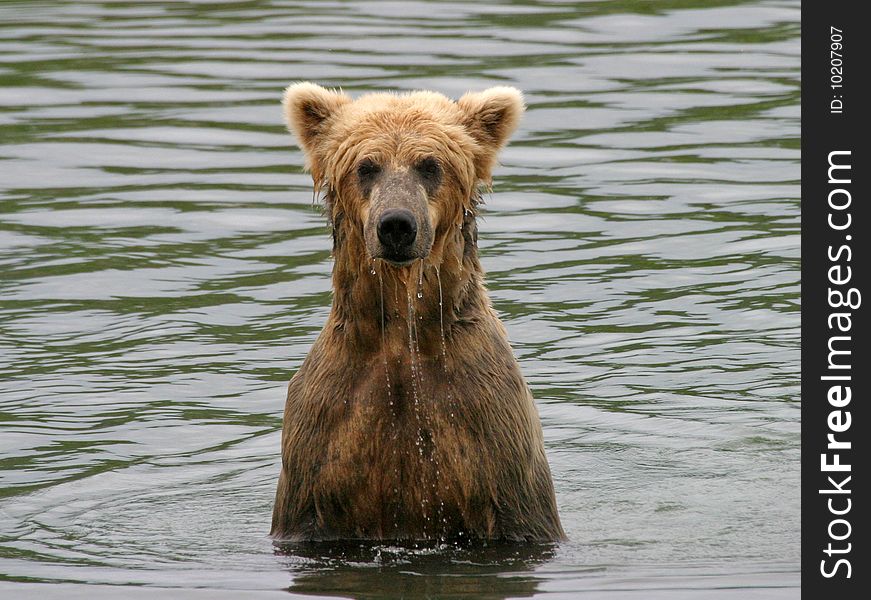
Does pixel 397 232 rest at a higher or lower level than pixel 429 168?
→ lower

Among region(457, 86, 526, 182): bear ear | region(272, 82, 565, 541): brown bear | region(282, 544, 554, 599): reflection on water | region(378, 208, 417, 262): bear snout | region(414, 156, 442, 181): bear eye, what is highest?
region(457, 86, 526, 182): bear ear

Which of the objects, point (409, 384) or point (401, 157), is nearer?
point (401, 157)

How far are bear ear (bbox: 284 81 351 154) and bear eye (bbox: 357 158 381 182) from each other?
1.67 ft

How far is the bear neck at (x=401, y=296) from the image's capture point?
802 cm

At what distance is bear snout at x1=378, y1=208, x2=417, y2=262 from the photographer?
7629 mm

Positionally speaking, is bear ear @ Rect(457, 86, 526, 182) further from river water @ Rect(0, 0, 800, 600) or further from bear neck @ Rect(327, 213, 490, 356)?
river water @ Rect(0, 0, 800, 600)

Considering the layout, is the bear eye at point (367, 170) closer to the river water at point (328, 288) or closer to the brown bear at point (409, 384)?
the brown bear at point (409, 384)

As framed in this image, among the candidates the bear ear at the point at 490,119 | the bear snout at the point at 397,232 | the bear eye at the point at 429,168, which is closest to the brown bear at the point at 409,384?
the bear eye at the point at 429,168

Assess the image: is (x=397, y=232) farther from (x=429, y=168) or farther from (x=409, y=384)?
(x=409, y=384)

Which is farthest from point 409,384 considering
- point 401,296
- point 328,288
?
point 328,288

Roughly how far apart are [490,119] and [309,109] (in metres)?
0.79

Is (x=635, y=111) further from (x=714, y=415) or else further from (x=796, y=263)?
(x=714, y=415)

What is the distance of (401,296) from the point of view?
8055 millimetres

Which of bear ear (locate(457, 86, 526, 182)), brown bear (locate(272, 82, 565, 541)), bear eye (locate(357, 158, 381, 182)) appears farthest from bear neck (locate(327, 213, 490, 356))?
bear ear (locate(457, 86, 526, 182))
